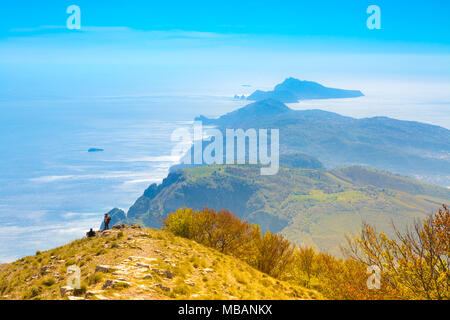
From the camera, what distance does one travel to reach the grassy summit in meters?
19.0

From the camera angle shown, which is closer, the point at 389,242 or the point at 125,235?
the point at 389,242

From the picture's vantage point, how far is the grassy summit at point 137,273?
19.0 metres

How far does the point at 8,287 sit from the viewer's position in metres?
23.6

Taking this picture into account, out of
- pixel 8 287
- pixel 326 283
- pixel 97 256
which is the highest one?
pixel 97 256

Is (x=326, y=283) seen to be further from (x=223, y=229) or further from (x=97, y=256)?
(x=97, y=256)

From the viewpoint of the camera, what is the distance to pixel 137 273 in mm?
21078
